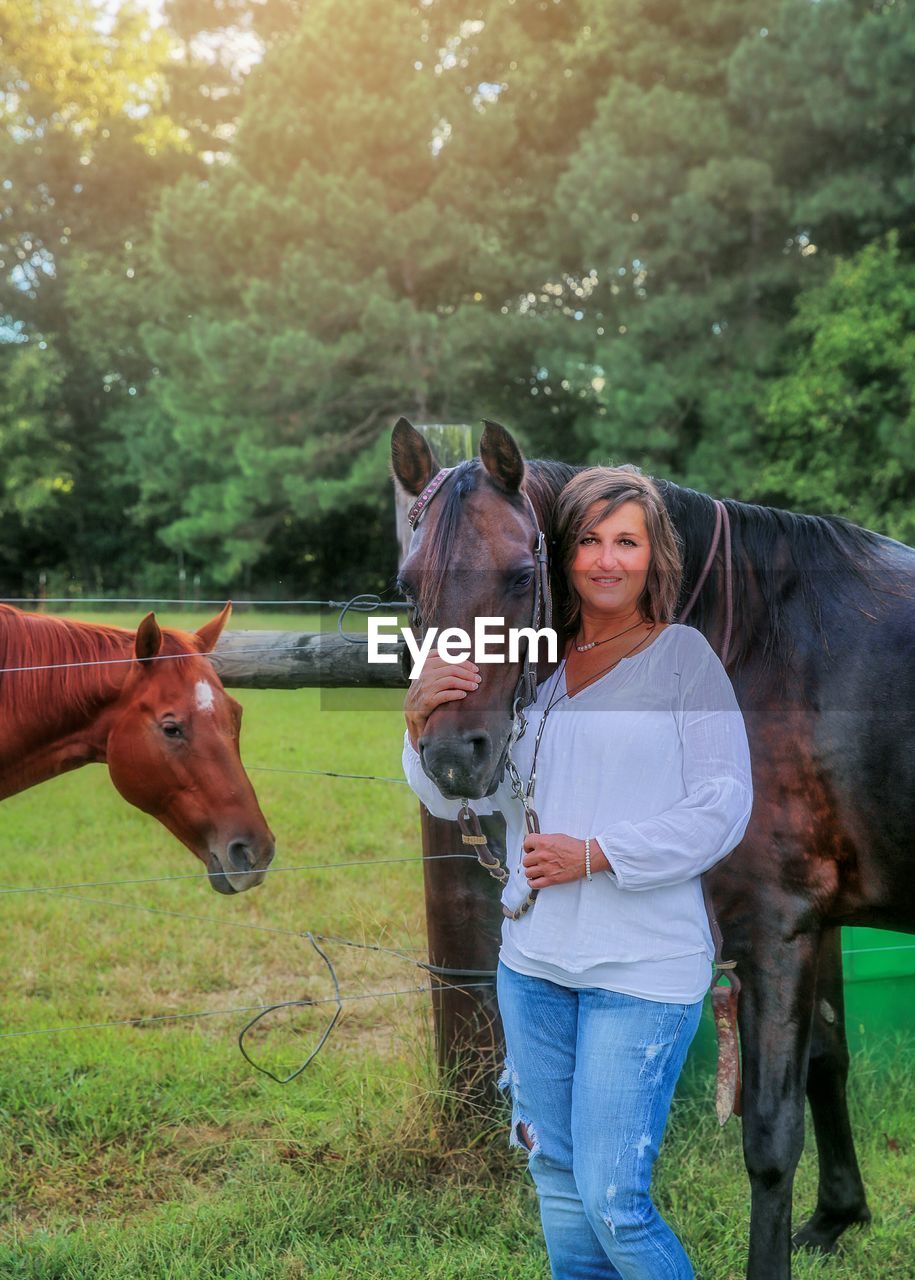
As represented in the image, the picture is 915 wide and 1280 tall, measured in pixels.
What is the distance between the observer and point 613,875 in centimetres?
174

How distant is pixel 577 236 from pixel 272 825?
48.7 ft

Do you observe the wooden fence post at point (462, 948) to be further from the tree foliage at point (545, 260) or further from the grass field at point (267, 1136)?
the tree foliage at point (545, 260)

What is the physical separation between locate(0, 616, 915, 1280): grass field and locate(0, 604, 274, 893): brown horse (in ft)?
2.60

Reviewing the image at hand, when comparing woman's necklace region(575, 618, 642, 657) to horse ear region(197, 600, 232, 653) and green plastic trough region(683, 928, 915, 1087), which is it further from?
green plastic trough region(683, 928, 915, 1087)

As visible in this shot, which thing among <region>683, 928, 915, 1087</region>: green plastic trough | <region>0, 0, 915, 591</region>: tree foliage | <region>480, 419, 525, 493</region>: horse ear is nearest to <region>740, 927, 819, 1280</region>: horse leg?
<region>480, 419, 525, 493</region>: horse ear

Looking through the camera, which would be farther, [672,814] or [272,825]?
[272,825]

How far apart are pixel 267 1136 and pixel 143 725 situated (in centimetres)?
136

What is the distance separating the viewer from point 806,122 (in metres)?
16.2

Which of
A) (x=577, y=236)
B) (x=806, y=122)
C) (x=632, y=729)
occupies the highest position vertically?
(x=806, y=122)

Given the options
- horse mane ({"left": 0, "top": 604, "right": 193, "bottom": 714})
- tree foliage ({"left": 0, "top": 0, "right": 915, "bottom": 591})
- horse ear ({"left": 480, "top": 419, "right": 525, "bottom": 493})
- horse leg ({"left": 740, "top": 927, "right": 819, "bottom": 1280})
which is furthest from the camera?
tree foliage ({"left": 0, "top": 0, "right": 915, "bottom": 591})

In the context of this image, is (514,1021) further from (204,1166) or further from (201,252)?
(201,252)

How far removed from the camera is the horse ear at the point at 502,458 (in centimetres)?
196

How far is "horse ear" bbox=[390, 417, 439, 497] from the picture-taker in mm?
2117

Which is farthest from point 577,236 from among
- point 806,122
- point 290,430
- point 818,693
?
point 818,693
